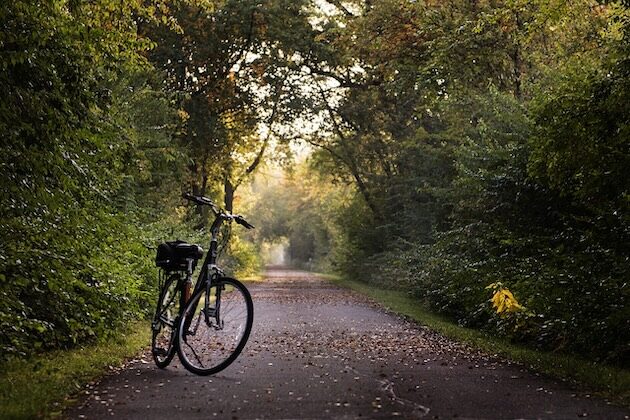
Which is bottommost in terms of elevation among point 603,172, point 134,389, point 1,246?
point 134,389

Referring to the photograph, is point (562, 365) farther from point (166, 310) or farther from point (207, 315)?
point (166, 310)

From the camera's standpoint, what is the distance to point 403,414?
4953 millimetres

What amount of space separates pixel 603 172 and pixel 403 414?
16.1ft

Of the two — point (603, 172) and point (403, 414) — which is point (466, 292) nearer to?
point (603, 172)

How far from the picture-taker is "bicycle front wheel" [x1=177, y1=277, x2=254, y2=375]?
6.65 m

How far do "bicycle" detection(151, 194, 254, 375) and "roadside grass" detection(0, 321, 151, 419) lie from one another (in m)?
0.76

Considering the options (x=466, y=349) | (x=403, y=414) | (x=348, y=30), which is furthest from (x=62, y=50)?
(x=348, y=30)

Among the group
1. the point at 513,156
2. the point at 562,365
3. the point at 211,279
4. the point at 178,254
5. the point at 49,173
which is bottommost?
the point at 562,365

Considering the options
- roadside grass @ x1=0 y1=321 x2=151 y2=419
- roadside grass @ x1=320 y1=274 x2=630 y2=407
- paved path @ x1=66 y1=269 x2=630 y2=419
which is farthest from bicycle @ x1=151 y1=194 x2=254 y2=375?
roadside grass @ x1=320 y1=274 x2=630 y2=407

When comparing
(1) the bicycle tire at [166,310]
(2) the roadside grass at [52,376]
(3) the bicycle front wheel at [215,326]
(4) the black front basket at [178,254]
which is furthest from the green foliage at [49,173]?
(3) the bicycle front wheel at [215,326]

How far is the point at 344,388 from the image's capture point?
5.98 metres

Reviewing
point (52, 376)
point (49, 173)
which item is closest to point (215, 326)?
point (52, 376)

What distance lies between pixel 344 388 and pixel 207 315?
5.74 feet

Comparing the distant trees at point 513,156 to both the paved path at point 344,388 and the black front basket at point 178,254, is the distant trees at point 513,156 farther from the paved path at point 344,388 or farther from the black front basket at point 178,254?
the black front basket at point 178,254
